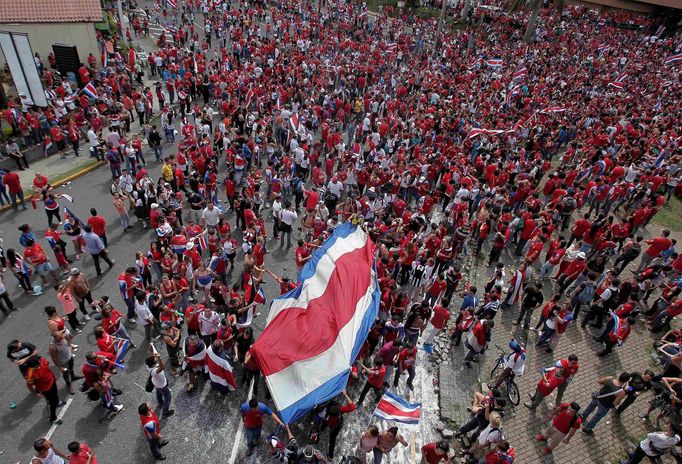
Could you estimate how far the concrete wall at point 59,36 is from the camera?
23.1 meters

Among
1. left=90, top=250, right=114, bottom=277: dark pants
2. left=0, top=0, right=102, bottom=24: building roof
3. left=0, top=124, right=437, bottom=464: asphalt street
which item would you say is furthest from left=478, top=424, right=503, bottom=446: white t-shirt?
left=0, top=0, right=102, bottom=24: building roof

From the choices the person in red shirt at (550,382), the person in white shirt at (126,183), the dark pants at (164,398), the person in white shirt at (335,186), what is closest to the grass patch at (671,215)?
the person in red shirt at (550,382)

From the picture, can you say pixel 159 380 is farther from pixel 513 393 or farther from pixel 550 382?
pixel 550 382

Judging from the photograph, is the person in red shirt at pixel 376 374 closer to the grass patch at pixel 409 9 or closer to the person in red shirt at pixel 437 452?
the person in red shirt at pixel 437 452

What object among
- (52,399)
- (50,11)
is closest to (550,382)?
(52,399)

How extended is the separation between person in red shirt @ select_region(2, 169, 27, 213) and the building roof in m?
14.4

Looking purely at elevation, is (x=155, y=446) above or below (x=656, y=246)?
below

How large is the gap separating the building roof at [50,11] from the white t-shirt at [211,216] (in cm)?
1936

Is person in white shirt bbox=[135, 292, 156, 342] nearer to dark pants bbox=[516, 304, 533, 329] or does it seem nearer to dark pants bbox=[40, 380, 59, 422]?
dark pants bbox=[40, 380, 59, 422]

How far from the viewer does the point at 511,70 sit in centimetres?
3184

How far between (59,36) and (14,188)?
50.8 feet

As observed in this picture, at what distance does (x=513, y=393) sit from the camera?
30.6ft

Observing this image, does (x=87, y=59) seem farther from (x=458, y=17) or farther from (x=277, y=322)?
(x=458, y=17)

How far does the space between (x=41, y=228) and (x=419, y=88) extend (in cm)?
2366
